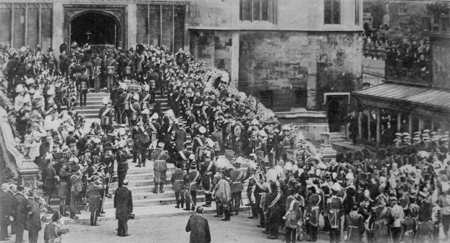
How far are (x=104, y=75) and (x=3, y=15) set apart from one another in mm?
6875

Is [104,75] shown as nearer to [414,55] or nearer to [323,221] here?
[323,221]

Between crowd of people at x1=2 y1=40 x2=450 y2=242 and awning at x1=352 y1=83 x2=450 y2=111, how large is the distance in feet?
21.7

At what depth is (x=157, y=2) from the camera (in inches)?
1598

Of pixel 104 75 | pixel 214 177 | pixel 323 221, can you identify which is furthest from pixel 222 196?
pixel 104 75

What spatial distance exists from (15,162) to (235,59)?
20700mm

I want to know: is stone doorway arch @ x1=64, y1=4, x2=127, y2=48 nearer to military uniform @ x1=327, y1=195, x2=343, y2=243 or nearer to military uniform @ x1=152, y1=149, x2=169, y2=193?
military uniform @ x1=152, y1=149, x2=169, y2=193

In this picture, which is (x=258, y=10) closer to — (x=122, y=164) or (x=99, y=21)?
(x=99, y=21)

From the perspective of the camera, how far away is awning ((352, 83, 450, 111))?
3824 cm

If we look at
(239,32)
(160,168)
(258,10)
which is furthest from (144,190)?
(258,10)

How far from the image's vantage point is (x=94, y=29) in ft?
135

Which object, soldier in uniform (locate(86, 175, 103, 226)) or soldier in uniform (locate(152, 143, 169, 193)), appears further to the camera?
soldier in uniform (locate(152, 143, 169, 193))

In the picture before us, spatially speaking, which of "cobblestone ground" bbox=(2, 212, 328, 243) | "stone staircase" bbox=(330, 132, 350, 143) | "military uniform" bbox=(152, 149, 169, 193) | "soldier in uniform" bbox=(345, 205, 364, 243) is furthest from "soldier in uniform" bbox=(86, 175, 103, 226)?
"stone staircase" bbox=(330, 132, 350, 143)

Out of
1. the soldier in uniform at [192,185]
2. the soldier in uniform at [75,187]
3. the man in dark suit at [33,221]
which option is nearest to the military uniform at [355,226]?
the soldier in uniform at [192,185]

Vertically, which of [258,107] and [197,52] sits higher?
[197,52]
